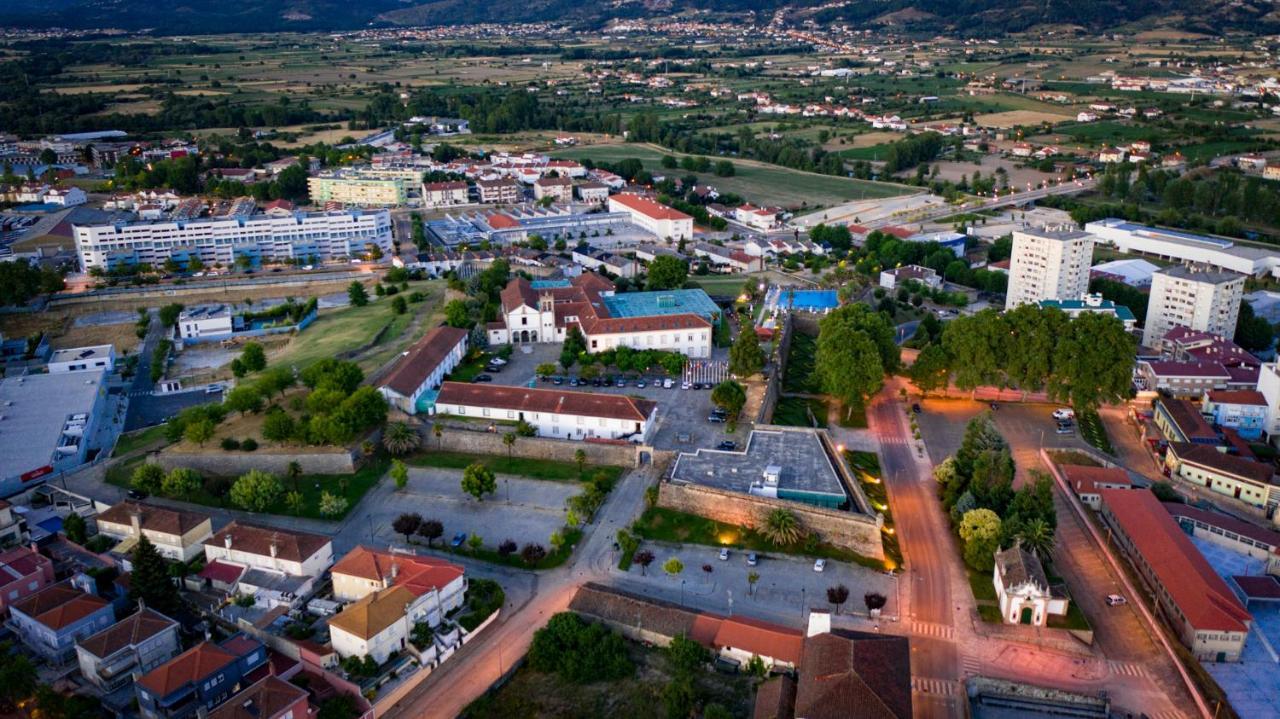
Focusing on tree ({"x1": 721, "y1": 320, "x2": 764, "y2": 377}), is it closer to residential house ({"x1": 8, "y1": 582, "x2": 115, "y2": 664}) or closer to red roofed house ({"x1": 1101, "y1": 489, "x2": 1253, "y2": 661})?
red roofed house ({"x1": 1101, "y1": 489, "x2": 1253, "y2": 661})

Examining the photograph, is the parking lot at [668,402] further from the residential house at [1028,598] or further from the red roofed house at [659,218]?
the red roofed house at [659,218]

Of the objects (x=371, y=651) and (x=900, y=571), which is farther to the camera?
(x=900, y=571)

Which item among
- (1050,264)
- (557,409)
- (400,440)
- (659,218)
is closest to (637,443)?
(557,409)

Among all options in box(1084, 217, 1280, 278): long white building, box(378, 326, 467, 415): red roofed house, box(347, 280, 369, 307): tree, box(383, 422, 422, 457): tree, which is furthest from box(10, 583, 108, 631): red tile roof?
box(1084, 217, 1280, 278): long white building

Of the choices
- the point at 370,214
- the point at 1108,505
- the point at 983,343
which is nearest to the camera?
the point at 1108,505

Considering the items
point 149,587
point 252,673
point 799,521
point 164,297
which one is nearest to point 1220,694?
point 799,521

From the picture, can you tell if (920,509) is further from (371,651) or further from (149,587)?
(149,587)

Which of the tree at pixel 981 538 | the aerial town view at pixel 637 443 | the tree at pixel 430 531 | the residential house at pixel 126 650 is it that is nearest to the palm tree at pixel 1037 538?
the aerial town view at pixel 637 443
